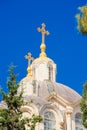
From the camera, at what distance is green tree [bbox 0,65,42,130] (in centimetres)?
2276

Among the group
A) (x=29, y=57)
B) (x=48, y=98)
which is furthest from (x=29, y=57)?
(x=48, y=98)

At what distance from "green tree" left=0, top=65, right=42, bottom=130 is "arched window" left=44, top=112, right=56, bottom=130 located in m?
12.3

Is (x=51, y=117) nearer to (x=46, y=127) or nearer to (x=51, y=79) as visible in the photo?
(x=46, y=127)

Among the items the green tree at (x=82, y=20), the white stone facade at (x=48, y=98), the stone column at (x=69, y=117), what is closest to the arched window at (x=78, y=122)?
the white stone facade at (x=48, y=98)

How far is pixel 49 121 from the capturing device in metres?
36.1

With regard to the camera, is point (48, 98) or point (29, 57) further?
point (29, 57)

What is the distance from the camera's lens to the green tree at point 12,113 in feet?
74.7

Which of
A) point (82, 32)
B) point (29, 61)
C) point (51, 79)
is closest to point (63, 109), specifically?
point (51, 79)

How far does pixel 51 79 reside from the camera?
45562 mm

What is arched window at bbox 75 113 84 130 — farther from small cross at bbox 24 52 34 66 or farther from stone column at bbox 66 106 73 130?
small cross at bbox 24 52 34 66

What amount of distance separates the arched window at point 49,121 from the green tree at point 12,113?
12.3m

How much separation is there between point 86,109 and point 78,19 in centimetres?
794

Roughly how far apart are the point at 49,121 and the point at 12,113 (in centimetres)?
1320

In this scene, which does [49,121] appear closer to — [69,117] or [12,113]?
[69,117]
